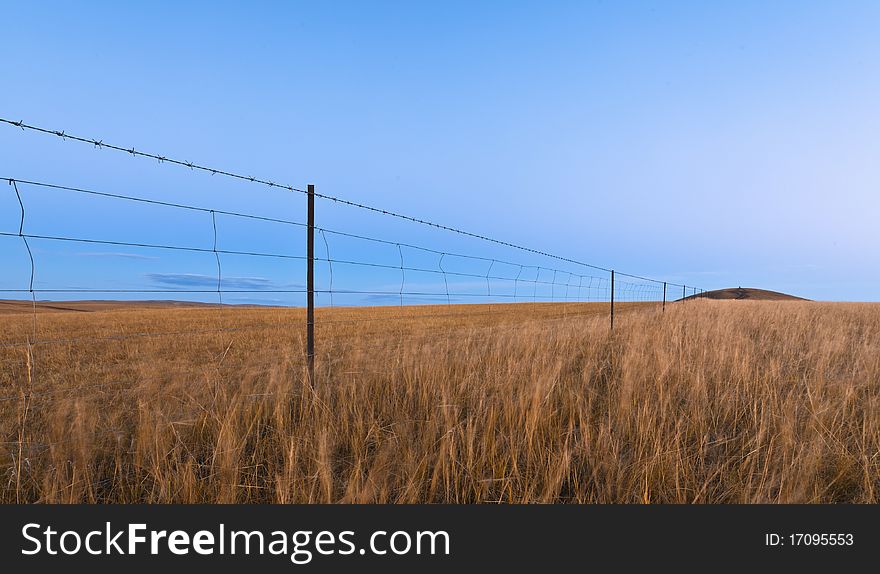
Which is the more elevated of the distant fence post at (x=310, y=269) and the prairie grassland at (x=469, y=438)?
the distant fence post at (x=310, y=269)

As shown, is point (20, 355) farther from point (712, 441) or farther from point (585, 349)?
point (712, 441)

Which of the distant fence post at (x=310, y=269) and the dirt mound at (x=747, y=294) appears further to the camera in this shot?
the dirt mound at (x=747, y=294)

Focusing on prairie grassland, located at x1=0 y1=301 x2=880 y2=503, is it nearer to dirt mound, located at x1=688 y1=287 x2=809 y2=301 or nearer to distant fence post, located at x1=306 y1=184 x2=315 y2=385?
distant fence post, located at x1=306 y1=184 x2=315 y2=385

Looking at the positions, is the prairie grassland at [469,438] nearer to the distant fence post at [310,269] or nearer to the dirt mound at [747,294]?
the distant fence post at [310,269]

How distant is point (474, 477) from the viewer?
110 inches

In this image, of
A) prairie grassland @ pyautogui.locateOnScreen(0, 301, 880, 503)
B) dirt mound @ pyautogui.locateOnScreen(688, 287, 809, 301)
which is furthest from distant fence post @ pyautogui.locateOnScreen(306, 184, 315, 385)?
dirt mound @ pyautogui.locateOnScreen(688, 287, 809, 301)

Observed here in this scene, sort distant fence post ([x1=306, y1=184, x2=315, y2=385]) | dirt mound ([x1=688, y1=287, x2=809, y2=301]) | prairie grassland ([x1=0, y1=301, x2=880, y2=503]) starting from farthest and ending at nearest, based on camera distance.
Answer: dirt mound ([x1=688, y1=287, x2=809, y2=301]) < distant fence post ([x1=306, y1=184, x2=315, y2=385]) < prairie grassland ([x1=0, y1=301, x2=880, y2=503])

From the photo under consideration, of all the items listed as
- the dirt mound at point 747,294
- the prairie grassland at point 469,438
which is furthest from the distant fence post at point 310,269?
the dirt mound at point 747,294

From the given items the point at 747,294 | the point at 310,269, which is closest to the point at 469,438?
the point at 310,269

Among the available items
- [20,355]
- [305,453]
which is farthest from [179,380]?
[20,355]

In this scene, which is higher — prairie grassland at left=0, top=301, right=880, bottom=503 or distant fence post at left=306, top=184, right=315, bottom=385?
distant fence post at left=306, top=184, right=315, bottom=385

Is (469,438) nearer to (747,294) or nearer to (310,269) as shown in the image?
(310,269)

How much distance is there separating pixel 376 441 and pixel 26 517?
1.97m

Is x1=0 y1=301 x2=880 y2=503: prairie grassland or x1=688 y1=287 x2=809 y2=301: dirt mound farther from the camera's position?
x1=688 y1=287 x2=809 y2=301: dirt mound
